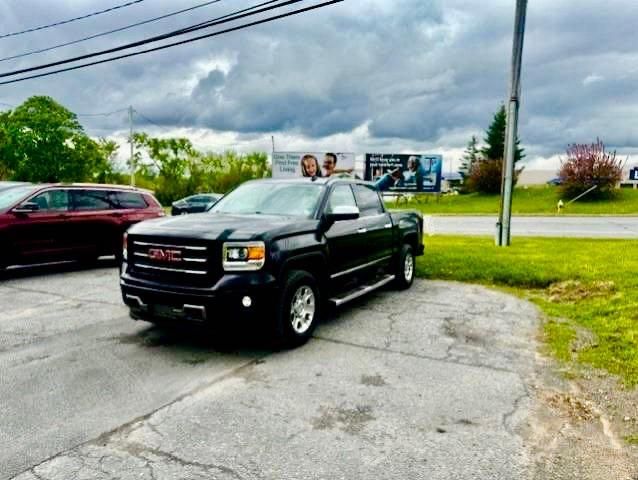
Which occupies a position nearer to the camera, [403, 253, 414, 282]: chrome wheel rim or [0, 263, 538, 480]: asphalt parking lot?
[0, 263, 538, 480]: asphalt parking lot

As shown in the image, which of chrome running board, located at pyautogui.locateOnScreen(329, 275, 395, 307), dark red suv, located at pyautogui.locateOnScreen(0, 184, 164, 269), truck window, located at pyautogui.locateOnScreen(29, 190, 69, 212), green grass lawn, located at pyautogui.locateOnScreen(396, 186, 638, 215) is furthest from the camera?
green grass lawn, located at pyautogui.locateOnScreen(396, 186, 638, 215)

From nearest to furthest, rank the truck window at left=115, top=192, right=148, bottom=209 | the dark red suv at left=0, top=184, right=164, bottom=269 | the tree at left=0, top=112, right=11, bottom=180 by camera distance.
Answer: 1. the dark red suv at left=0, top=184, right=164, bottom=269
2. the truck window at left=115, top=192, right=148, bottom=209
3. the tree at left=0, top=112, right=11, bottom=180

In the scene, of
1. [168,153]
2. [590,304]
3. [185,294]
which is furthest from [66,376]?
[168,153]

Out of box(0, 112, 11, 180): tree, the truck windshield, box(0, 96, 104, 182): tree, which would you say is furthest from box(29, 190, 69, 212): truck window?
box(0, 112, 11, 180): tree

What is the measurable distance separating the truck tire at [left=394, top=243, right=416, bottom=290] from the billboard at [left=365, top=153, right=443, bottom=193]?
1206 inches

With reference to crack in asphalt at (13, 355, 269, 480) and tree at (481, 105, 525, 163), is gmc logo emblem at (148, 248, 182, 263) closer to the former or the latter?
crack in asphalt at (13, 355, 269, 480)

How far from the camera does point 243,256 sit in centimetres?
505

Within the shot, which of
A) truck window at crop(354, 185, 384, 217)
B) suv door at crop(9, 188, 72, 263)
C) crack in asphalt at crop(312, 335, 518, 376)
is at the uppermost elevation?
truck window at crop(354, 185, 384, 217)

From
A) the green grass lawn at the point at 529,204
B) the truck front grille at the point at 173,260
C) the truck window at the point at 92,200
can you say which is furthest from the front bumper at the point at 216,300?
the green grass lawn at the point at 529,204

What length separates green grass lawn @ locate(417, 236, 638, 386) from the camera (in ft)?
18.4

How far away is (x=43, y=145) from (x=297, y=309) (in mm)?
47905

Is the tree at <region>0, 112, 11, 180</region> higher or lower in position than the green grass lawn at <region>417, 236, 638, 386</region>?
higher

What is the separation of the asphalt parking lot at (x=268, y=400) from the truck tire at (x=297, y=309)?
158mm

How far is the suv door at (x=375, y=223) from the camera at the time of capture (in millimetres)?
7383
